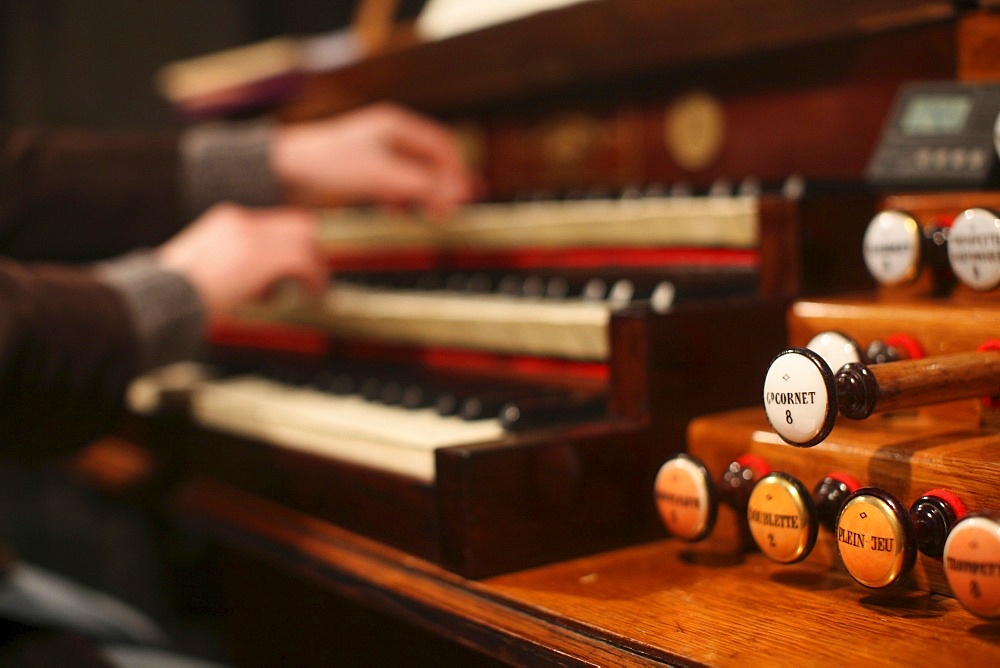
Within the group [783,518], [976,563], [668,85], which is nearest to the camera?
[976,563]

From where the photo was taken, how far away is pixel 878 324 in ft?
3.09

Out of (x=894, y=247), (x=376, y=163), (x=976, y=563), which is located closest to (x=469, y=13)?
(x=376, y=163)

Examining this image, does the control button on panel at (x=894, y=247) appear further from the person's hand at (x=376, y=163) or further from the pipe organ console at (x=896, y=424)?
the person's hand at (x=376, y=163)

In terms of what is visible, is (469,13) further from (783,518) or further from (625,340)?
(783,518)

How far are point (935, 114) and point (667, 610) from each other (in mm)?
657

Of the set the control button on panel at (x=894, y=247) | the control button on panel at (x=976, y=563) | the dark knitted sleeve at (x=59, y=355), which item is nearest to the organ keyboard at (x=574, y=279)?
the control button on panel at (x=894, y=247)

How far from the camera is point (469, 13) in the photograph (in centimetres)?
171

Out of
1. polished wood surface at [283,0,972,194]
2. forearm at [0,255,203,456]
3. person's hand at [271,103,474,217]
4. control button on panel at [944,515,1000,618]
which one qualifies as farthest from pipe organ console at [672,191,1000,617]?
person's hand at [271,103,474,217]

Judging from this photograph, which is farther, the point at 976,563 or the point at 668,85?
the point at 668,85

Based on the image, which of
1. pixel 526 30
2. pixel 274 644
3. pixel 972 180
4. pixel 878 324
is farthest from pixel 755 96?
pixel 274 644

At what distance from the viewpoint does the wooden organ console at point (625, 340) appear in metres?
0.85

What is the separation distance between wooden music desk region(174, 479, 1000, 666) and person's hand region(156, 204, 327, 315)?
0.43 m

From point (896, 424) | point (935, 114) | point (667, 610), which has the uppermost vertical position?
point (935, 114)

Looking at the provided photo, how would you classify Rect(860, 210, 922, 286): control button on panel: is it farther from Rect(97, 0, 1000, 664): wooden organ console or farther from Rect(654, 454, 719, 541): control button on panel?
Rect(654, 454, 719, 541): control button on panel
